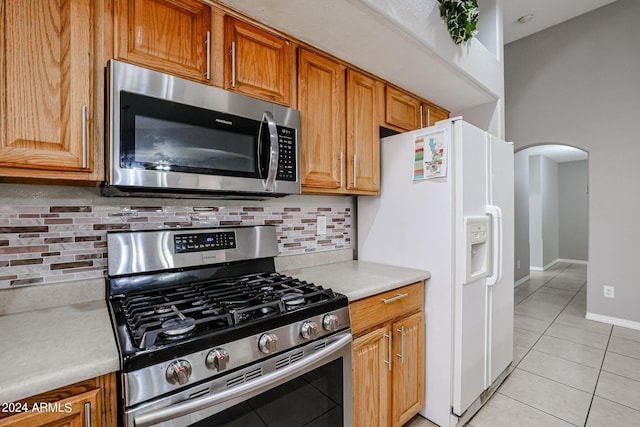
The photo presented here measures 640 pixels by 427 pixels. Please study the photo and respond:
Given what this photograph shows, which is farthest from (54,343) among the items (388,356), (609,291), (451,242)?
(609,291)

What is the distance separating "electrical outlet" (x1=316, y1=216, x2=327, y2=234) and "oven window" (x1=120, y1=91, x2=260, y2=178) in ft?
2.45

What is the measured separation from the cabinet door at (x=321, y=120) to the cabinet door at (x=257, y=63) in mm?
110

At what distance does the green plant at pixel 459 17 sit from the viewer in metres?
1.76

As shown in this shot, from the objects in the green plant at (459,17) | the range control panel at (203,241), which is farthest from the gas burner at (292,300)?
the green plant at (459,17)

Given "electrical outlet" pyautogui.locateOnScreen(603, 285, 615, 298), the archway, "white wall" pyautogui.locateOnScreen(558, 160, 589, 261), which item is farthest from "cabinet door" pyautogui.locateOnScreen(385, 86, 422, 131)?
"white wall" pyautogui.locateOnScreen(558, 160, 589, 261)

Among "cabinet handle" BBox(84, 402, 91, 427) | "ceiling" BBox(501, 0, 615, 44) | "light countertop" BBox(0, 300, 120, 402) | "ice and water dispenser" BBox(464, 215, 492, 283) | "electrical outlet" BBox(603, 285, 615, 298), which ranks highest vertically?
"ceiling" BBox(501, 0, 615, 44)

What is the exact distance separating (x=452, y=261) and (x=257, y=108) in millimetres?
1290

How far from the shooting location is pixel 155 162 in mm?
1103

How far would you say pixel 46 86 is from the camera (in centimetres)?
93

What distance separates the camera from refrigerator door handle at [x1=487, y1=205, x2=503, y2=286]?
187cm

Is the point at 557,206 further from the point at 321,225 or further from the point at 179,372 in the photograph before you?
the point at 179,372

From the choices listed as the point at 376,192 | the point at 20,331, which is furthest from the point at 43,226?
the point at 376,192

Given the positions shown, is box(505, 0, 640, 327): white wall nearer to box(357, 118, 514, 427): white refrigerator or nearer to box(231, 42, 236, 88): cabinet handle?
box(357, 118, 514, 427): white refrigerator

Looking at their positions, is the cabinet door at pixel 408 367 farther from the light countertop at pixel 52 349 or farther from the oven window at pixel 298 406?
the light countertop at pixel 52 349
